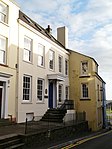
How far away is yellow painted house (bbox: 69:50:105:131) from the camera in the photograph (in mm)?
26844

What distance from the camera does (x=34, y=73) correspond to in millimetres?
20250

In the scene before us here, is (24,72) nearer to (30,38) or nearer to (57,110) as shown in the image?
(30,38)

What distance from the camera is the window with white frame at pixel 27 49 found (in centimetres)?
1927

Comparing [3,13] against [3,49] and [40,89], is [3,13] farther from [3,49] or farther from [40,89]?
[40,89]

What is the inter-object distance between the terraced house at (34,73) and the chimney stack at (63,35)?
212 cm

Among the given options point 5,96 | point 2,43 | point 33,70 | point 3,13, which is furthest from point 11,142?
point 33,70

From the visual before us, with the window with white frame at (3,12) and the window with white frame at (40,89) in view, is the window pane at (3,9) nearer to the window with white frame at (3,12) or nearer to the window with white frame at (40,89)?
the window with white frame at (3,12)

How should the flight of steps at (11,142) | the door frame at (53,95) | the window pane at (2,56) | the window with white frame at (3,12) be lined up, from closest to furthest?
the flight of steps at (11,142) < the window pane at (2,56) < the window with white frame at (3,12) < the door frame at (53,95)

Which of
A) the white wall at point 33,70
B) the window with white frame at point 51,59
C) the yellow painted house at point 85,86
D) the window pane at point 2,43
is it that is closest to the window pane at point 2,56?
the window pane at point 2,43

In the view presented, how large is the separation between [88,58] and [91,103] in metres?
5.62

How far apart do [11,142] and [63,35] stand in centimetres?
2256

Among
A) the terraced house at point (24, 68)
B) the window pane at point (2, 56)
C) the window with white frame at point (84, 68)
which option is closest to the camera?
the window pane at point (2, 56)

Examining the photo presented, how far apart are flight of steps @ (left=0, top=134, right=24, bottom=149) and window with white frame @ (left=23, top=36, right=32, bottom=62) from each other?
907cm

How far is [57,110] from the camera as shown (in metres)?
21.9
